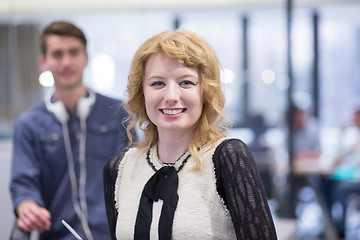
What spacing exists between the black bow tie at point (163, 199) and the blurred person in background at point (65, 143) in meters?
0.41

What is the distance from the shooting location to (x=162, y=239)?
115cm

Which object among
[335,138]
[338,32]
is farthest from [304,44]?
[335,138]

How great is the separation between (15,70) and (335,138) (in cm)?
485

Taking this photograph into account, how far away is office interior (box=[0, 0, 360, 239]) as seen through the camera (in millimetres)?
3697

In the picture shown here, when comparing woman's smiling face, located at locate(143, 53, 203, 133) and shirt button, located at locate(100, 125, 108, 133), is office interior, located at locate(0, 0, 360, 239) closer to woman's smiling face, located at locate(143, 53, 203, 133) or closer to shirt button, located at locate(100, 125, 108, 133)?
shirt button, located at locate(100, 125, 108, 133)

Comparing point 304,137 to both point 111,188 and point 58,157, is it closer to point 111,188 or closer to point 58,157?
point 58,157

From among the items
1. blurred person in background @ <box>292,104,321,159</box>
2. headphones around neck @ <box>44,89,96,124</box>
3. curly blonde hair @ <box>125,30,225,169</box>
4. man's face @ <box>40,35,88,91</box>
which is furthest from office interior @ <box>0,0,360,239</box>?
curly blonde hair @ <box>125,30,225,169</box>

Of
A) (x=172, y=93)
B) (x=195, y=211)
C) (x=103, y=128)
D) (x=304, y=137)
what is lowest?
(x=304, y=137)

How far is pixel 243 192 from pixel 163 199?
182 mm

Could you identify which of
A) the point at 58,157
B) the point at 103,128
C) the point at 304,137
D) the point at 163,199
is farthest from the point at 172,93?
the point at 304,137

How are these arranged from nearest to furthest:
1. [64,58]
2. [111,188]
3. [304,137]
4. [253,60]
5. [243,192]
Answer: [243,192] → [111,188] → [64,58] → [304,137] → [253,60]

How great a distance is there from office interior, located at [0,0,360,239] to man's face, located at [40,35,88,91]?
521mm

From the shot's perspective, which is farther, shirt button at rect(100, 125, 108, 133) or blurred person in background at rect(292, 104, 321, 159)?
blurred person in background at rect(292, 104, 321, 159)

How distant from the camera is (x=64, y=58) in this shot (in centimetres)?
170
